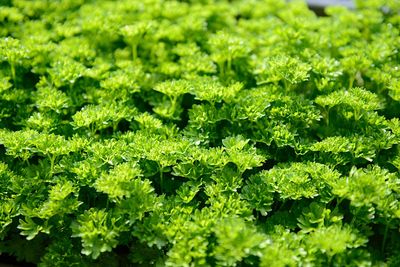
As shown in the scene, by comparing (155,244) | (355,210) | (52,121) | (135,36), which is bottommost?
(155,244)

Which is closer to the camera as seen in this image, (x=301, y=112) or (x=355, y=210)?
(x=355, y=210)

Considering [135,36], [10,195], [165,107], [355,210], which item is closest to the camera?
[355,210]

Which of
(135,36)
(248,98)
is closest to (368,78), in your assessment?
(248,98)

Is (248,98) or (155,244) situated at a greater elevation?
(248,98)

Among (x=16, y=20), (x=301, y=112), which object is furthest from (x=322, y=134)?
(x=16, y=20)

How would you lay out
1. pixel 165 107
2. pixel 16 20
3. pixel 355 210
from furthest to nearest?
1. pixel 16 20
2. pixel 165 107
3. pixel 355 210

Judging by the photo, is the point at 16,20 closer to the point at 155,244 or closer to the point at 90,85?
the point at 90,85
